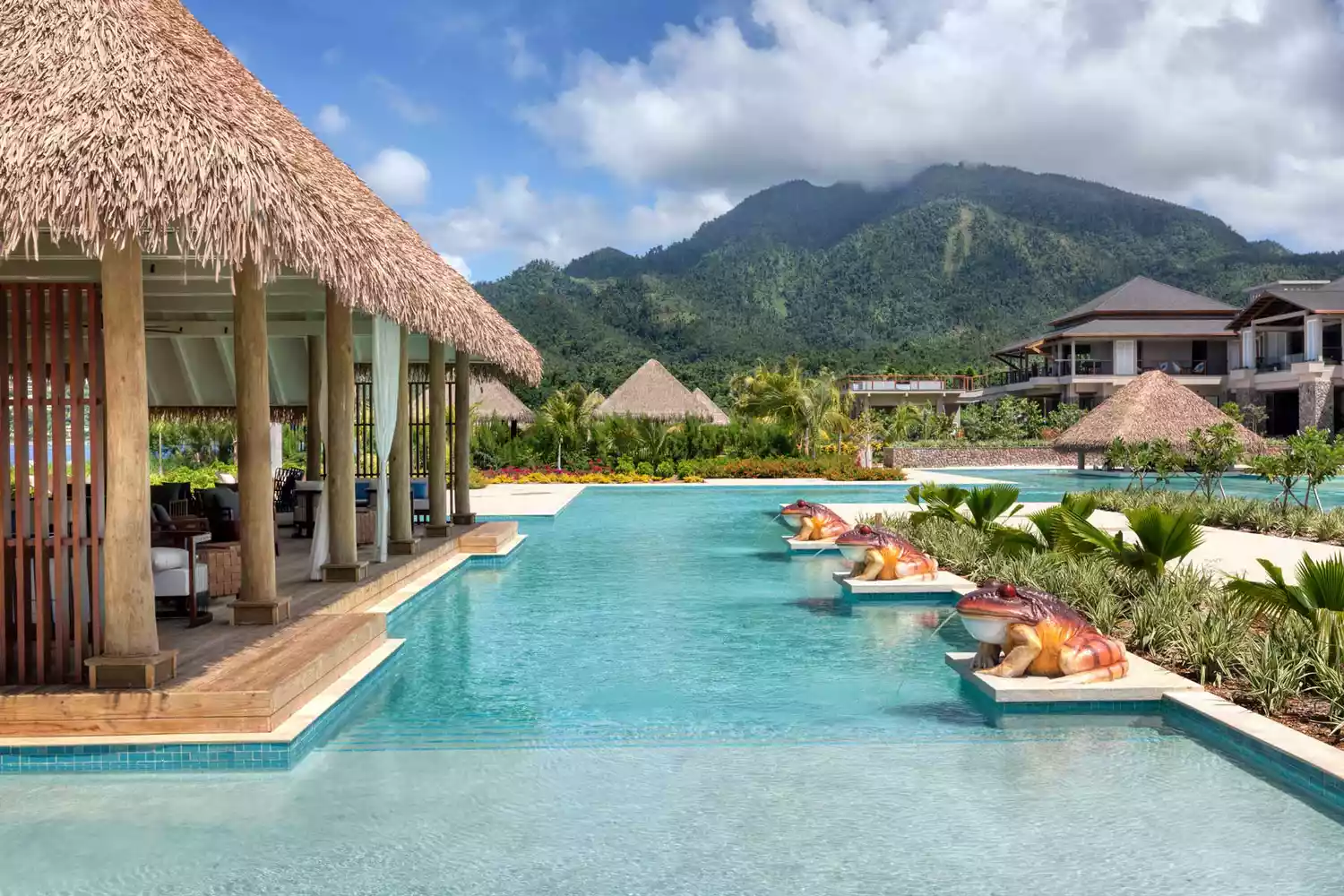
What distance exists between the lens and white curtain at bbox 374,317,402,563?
361 inches

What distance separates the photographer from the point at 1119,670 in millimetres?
5992

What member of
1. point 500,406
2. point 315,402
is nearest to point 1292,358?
point 500,406

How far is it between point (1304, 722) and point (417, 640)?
547 cm

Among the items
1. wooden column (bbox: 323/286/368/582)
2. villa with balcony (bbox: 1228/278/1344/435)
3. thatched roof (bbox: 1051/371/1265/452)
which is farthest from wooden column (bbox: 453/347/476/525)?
villa with balcony (bbox: 1228/278/1344/435)

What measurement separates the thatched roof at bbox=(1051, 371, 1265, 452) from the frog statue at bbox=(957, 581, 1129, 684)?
16.1m

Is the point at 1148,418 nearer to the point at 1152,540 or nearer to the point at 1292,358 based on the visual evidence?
the point at 1152,540

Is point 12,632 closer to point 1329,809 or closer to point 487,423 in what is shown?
point 1329,809

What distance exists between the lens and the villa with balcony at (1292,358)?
36.3 m

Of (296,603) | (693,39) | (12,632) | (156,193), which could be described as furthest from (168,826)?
(693,39)

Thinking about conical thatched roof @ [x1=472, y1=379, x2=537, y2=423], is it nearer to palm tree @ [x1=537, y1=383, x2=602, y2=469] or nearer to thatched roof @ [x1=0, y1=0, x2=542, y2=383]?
palm tree @ [x1=537, y1=383, x2=602, y2=469]

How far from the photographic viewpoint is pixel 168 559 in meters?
6.74

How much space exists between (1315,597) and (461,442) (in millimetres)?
9682

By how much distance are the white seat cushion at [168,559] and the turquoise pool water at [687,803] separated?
1.57 m

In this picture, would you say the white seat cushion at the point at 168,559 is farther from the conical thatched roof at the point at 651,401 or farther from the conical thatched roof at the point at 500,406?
the conical thatched roof at the point at 651,401
